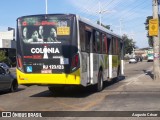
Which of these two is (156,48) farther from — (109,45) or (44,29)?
(44,29)

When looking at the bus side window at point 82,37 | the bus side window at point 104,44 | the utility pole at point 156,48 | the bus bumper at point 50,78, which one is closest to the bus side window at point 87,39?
the bus side window at point 82,37

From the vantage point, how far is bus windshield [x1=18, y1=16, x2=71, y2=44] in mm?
14672

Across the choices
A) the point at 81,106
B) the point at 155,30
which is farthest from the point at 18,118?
the point at 155,30

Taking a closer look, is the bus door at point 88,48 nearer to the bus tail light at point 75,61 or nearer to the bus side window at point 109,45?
the bus tail light at point 75,61

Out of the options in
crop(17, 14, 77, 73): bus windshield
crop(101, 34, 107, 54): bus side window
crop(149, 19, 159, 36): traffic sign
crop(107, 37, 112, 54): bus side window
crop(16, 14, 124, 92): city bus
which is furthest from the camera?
crop(149, 19, 159, 36): traffic sign

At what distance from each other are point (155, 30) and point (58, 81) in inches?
415

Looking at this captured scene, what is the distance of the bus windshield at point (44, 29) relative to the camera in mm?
14672

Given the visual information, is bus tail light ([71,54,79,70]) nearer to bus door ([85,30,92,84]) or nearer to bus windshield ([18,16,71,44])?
bus windshield ([18,16,71,44])

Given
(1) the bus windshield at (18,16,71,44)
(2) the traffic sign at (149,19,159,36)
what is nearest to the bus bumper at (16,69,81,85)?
(1) the bus windshield at (18,16,71,44)

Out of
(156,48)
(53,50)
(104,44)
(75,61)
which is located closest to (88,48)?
(75,61)

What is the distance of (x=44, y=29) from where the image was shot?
14.9m

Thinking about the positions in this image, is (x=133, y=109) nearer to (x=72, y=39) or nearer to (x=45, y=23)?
(x=72, y=39)

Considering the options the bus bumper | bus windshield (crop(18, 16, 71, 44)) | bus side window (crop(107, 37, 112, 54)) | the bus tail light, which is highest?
bus windshield (crop(18, 16, 71, 44))

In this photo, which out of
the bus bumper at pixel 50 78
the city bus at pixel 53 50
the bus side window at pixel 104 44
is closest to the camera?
the bus bumper at pixel 50 78
